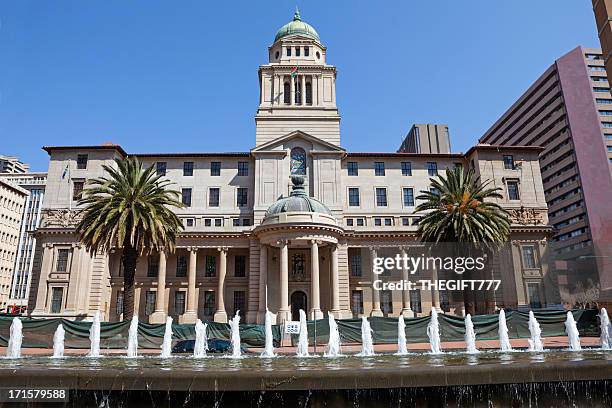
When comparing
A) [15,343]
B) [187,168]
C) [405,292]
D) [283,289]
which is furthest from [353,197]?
[15,343]

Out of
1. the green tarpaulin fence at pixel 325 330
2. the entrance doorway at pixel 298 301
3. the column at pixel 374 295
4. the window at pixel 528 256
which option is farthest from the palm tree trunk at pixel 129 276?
the window at pixel 528 256

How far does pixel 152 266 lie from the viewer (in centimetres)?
4700

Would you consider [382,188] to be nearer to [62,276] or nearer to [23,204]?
[62,276]

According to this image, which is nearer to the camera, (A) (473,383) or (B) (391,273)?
(A) (473,383)

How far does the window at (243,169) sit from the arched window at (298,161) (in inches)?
215

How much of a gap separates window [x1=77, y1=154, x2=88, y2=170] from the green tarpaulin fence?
76.0 feet

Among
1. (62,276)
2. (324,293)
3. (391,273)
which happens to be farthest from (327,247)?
(62,276)

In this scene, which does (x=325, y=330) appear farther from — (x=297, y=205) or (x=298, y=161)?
(x=298, y=161)

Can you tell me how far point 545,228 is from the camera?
46.5 metres

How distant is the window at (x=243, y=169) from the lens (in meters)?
50.0

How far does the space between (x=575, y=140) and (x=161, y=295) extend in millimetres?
80164

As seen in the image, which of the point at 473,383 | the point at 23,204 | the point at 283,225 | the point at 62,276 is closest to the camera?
the point at 473,383

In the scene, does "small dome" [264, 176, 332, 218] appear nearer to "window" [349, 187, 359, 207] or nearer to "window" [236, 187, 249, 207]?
"window" [349, 187, 359, 207]

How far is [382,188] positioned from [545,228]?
17.7 meters
